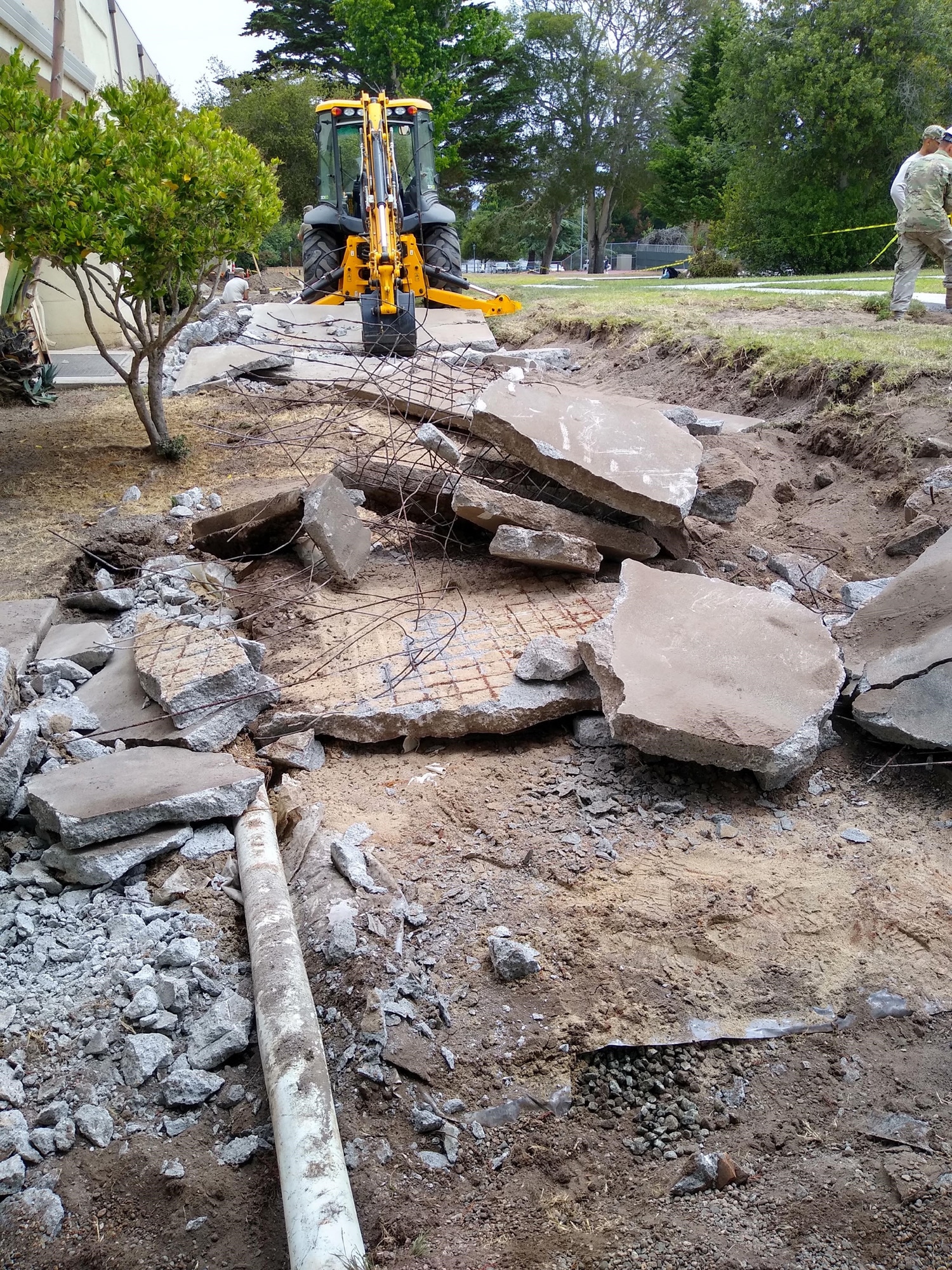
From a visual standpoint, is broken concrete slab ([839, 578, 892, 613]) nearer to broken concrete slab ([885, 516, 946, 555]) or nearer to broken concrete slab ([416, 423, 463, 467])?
broken concrete slab ([885, 516, 946, 555])

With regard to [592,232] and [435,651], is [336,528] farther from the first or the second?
[592,232]

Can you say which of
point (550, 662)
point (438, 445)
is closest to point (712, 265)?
point (438, 445)

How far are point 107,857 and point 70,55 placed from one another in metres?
17.0

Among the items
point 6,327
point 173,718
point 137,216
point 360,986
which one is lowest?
point 360,986

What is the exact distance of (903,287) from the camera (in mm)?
9172

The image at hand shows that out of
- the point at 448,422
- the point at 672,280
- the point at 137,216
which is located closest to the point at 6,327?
the point at 137,216

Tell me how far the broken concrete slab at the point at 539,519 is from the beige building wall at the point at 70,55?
9.51m

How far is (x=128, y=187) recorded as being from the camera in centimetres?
632

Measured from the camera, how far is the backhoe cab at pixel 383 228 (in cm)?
977

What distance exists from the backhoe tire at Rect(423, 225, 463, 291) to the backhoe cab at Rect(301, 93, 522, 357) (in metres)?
0.01

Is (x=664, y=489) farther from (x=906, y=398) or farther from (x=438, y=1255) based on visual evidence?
(x=438, y=1255)

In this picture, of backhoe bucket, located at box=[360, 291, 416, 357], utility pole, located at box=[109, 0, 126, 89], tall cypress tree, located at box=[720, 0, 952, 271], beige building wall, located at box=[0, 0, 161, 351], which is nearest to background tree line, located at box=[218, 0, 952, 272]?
tall cypress tree, located at box=[720, 0, 952, 271]

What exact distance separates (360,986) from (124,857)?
963mm

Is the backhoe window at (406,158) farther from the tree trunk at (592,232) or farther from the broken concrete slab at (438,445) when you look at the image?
the tree trunk at (592,232)
